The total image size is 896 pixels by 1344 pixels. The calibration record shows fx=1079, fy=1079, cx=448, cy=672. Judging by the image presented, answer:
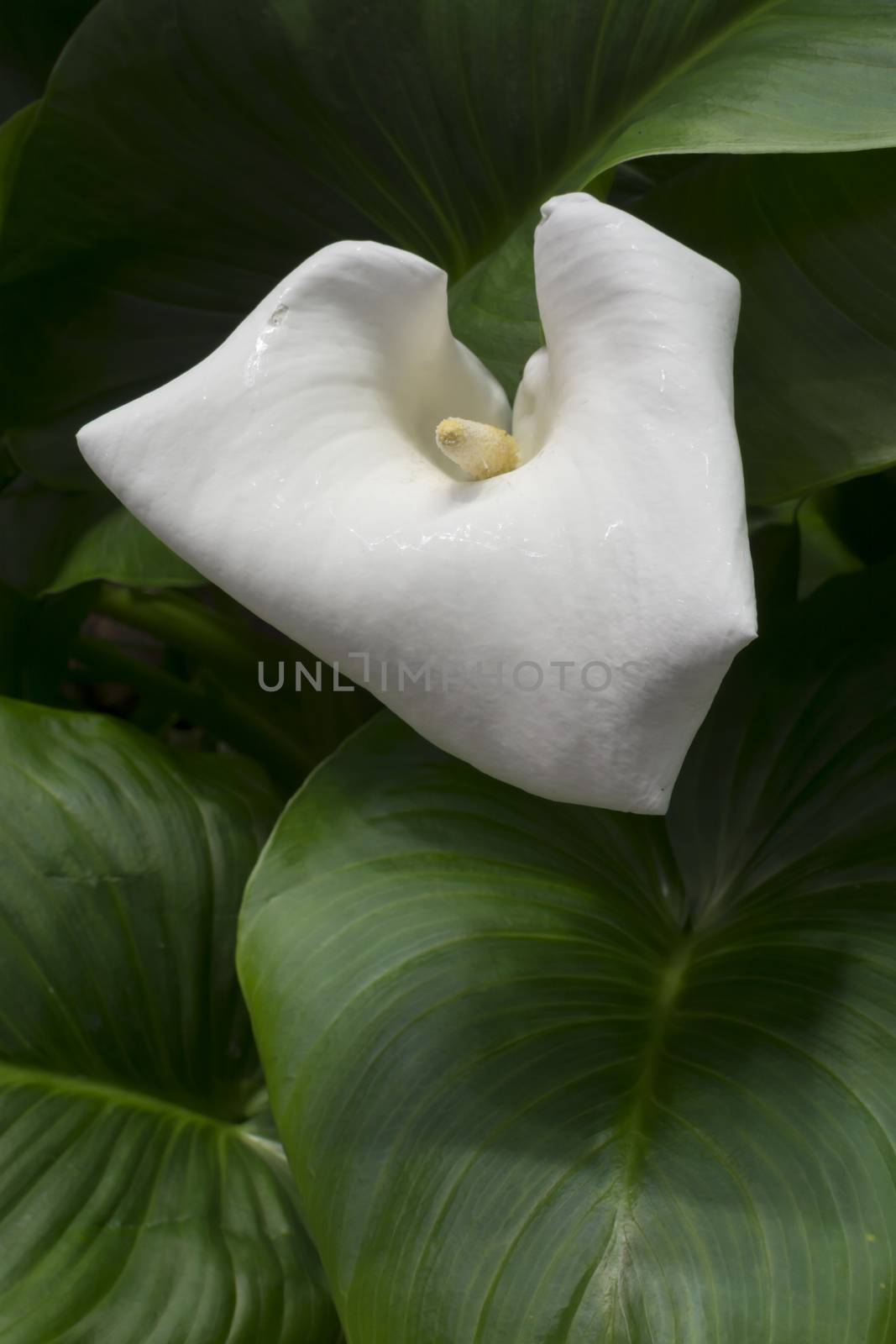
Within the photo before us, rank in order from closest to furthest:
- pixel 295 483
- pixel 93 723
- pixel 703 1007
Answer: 1. pixel 295 483
2. pixel 703 1007
3. pixel 93 723

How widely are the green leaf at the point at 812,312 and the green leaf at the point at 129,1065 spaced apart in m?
0.34

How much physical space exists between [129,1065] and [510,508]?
0.37m

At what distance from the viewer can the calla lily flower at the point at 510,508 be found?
A: 0.33 metres

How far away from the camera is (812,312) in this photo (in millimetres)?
535

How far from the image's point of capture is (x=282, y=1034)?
474mm

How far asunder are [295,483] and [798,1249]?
35cm

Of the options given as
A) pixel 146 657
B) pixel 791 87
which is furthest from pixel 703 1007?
pixel 146 657

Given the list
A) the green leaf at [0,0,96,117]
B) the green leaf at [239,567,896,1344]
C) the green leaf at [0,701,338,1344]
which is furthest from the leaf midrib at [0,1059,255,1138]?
the green leaf at [0,0,96,117]

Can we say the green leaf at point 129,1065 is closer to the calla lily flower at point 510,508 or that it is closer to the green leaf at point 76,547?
the green leaf at point 76,547

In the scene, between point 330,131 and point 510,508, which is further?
point 330,131

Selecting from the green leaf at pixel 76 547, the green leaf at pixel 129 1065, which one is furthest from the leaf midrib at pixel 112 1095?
the green leaf at pixel 76 547

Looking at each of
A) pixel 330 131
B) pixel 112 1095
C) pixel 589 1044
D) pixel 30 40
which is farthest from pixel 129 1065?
pixel 30 40

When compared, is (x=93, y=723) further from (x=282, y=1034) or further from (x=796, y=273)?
(x=796, y=273)

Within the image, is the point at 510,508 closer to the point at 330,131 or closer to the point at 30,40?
the point at 330,131
